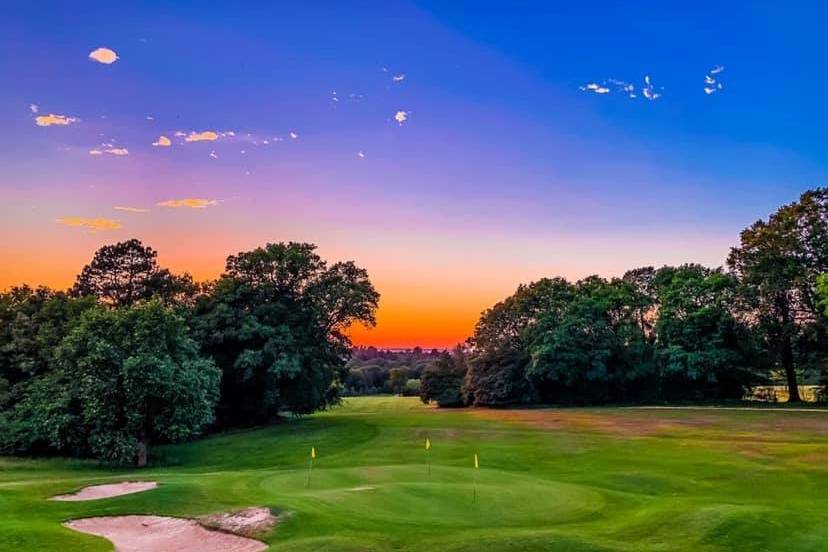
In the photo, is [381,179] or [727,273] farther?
[727,273]

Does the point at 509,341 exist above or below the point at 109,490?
above

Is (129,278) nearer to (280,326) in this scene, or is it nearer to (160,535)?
(280,326)

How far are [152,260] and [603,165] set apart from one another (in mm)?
39541

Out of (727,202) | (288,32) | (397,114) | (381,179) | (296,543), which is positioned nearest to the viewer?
(296,543)

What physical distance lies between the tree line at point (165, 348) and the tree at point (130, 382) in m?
0.07

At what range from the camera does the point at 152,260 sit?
53500 mm

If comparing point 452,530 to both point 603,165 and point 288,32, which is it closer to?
point 288,32

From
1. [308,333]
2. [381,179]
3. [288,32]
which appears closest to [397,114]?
[381,179]

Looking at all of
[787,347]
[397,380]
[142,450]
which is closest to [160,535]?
[142,450]

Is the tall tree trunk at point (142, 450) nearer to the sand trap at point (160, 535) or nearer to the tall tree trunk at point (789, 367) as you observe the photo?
the sand trap at point (160, 535)

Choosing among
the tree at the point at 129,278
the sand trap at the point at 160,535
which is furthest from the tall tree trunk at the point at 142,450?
the sand trap at the point at 160,535

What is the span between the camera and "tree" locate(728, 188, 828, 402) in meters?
57.6

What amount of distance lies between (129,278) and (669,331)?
183ft

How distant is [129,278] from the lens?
5300cm
